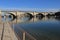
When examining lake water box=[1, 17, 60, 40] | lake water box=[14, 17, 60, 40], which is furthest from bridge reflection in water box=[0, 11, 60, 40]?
lake water box=[14, 17, 60, 40]

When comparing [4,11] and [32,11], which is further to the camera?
[32,11]

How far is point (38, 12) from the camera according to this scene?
101m

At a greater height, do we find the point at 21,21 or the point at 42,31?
the point at 42,31

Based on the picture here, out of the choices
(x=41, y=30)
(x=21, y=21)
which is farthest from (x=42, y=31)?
(x=21, y=21)

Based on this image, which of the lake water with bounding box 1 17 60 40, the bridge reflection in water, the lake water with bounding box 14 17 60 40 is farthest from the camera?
the lake water with bounding box 14 17 60 40

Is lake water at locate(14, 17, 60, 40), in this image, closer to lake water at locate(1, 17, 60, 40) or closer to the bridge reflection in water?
lake water at locate(1, 17, 60, 40)

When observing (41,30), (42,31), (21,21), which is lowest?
(21,21)

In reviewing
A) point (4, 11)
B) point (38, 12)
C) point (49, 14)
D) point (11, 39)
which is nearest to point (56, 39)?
point (11, 39)

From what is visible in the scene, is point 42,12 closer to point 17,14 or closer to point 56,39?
point 17,14

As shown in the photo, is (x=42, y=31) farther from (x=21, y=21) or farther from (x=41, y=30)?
(x=21, y=21)

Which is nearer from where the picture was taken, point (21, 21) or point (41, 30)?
point (41, 30)

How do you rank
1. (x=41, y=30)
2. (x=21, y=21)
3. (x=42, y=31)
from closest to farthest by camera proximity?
1. (x=42, y=31)
2. (x=41, y=30)
3. (x=21, y=21)

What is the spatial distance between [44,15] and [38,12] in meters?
6.78

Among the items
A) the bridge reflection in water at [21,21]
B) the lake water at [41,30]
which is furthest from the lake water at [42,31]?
the bridge reflection in water at [21,21]
